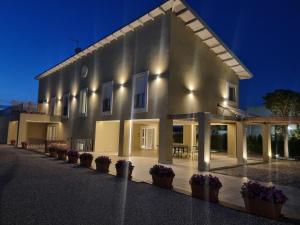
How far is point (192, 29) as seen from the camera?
16531 mm

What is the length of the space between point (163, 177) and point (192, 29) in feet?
38.4

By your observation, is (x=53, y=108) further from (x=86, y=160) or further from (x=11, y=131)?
(x=86, y=160)

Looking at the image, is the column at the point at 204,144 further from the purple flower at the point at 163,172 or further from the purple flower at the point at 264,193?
the purple flower at the point at 264,193

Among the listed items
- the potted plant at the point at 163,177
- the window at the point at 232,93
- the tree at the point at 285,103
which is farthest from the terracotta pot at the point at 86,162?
the tree at the point at 285,103

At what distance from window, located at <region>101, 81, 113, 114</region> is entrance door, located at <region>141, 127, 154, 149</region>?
606cm

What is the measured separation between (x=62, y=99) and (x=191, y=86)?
1617 centimetres

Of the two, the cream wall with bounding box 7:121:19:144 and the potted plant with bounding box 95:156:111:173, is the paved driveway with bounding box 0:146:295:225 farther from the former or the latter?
the cream wall with bounding box 7:121:19:144

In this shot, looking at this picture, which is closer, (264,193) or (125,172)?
(264,193)

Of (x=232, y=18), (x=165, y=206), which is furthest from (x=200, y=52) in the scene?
(x=232, y=18)

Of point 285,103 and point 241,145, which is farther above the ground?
point 285,103

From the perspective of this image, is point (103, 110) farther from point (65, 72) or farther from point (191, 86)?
point (65, 72)

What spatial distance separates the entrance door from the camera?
24595 mm

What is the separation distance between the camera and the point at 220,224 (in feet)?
15.7

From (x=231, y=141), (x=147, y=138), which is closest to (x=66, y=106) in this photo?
(x=147, y=138)
